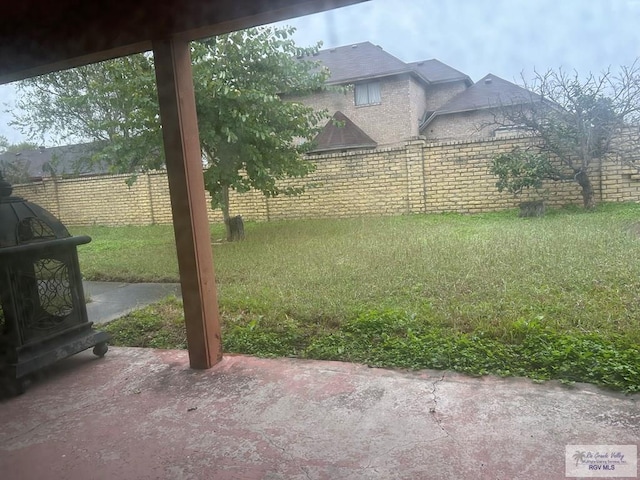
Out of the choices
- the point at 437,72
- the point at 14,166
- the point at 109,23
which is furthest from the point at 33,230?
the point at 437,72

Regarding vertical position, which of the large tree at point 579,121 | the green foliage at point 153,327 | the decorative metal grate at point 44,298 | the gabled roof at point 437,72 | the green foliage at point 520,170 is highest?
the gabled roof at point 437,72

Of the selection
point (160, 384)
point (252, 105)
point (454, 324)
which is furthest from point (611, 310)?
point (252, 105)

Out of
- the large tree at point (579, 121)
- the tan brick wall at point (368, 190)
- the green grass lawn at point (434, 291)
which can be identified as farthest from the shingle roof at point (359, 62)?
the green grass lawn at point (434, 291)

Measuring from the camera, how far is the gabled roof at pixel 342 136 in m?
3.36

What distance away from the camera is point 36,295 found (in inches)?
103

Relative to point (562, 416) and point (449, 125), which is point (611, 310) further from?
point (449, 125)

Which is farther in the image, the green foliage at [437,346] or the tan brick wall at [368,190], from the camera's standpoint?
the tan brick wall at [368,190]

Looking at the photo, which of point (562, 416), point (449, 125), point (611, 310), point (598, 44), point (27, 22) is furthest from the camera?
point (449, 125)

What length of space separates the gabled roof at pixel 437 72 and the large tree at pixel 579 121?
1.46 ft

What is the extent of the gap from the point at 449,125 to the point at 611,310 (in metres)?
1.41

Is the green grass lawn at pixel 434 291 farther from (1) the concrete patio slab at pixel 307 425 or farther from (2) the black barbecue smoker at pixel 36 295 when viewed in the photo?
(2) the black barbecue smoker at pixel 36 295

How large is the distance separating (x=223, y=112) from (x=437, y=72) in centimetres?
223

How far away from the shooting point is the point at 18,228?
254 cm

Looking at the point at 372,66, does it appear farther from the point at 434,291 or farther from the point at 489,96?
the point at 434,291
